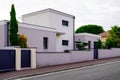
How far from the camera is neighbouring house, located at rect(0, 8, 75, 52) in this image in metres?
24.0

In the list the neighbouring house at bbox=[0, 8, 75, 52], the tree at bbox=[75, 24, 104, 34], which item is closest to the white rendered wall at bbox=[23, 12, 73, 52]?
the neighbouring house at bbox=[0, 8, 75, 52]

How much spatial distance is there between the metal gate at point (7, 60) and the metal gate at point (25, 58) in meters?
0.95

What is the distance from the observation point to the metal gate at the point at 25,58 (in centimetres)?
1775

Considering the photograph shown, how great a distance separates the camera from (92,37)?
41594 mm

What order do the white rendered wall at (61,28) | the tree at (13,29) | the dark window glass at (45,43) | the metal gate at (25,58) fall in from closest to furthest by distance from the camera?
the metal gate at (25,58)
the tree at (13,29)
the dark window glass at (45,43)
the white rendered wall at (61,28)

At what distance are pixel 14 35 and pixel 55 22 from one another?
34.5 feet

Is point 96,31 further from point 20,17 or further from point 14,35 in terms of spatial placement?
point 14,35

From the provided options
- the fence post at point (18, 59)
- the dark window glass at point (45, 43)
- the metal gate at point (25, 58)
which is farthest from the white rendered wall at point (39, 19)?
the fence post at point (18, 59)

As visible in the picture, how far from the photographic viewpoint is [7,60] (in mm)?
16562

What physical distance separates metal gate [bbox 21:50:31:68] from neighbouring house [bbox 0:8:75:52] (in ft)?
17.2

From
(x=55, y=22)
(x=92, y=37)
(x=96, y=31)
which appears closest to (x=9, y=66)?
(x=55, y=22)

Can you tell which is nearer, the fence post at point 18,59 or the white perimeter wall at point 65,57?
the fence post at point 18,59

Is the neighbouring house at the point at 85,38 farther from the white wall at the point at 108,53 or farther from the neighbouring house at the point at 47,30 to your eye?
the white wall at the point at 108,53

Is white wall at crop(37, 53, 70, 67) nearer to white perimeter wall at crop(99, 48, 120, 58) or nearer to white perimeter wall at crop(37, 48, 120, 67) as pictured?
white perimeter wall at crop(37, 48, 120, 67)
